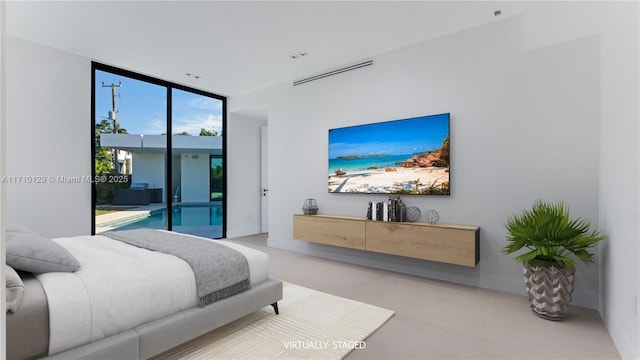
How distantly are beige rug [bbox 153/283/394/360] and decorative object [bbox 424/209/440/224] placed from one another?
128 centimetres

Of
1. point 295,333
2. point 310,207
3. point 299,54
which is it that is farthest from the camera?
point 310,207

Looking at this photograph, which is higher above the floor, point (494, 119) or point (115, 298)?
point (494, 119)

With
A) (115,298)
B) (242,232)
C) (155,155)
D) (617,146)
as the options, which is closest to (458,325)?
(617,146)

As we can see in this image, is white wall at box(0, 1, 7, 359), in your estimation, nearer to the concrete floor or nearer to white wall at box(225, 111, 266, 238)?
the concrete floor

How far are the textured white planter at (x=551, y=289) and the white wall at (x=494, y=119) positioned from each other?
0.50 meters

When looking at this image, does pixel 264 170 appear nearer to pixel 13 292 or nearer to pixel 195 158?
pixel 195 158

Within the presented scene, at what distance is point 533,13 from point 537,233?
2058 millimetres

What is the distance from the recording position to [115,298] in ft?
5.24

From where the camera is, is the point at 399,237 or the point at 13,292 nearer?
the point at 13,292

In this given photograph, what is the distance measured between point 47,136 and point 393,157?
13.8ft

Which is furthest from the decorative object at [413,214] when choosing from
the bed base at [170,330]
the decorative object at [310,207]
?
the bed base at [170,330]

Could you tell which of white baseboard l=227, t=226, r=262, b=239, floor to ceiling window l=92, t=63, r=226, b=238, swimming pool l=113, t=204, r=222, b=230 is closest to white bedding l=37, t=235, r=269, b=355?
floor to ceiling window l=92, t=63, r=226, b=238

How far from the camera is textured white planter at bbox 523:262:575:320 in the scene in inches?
92.8

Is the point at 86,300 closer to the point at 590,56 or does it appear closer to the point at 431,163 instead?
the point at 431,163
